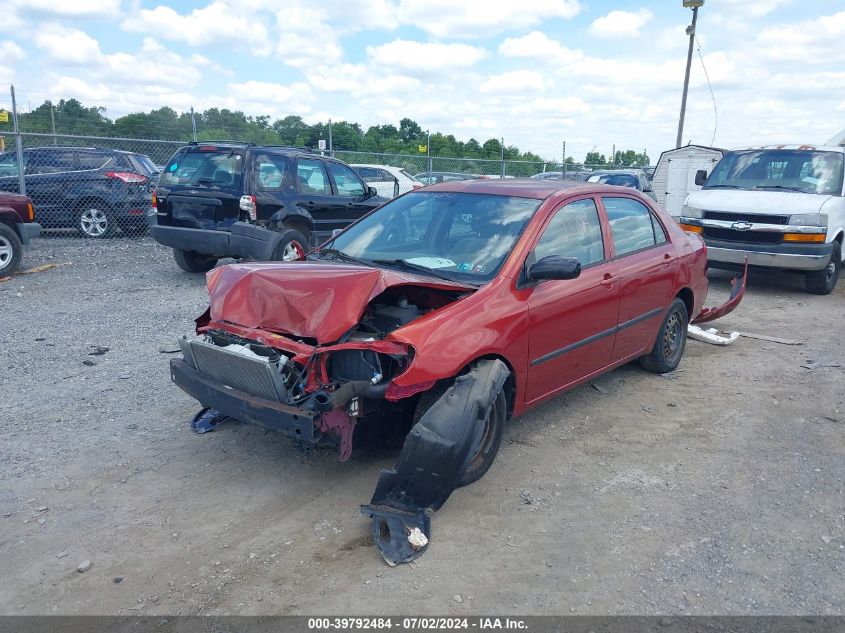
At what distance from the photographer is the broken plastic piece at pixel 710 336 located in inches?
286

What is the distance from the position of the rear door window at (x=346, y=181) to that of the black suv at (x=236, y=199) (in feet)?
1.36

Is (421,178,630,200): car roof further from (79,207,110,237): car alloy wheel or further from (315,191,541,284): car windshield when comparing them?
(79,207,110,237): car alloy wheel

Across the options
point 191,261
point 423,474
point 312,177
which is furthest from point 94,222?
point 423,474

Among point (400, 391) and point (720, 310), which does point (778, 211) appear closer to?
point (720, 310)

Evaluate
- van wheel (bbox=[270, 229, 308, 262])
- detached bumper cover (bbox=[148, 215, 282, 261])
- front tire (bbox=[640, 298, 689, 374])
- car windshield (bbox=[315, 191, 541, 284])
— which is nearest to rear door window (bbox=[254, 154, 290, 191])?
van wheel (bbox=[270, 229, 308, 262])

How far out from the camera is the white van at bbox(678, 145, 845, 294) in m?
9.56

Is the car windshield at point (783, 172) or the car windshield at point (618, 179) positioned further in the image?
the car windshield at point (618, 179)

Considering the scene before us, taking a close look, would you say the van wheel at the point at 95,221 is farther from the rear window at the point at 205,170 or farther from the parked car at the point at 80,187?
the rear window at the point at 205,170

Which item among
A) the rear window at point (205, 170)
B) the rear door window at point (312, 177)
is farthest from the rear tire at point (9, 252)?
the rear door window at point (312, 177)

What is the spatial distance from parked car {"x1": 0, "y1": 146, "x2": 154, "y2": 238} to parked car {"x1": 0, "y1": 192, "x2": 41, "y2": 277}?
3.37m

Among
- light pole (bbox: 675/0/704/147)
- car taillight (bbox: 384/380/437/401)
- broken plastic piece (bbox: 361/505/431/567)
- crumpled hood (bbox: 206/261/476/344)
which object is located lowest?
broken plastic piece (bbox: 361/505/431/567)

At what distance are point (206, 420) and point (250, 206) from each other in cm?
484

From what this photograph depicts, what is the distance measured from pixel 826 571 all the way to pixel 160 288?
8.35 metres

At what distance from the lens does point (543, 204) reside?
15.6 feet
